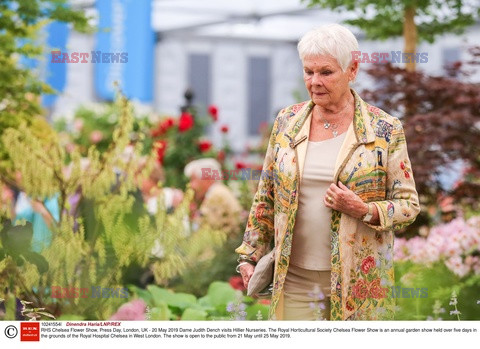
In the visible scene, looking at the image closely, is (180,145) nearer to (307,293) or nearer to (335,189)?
(307,293)

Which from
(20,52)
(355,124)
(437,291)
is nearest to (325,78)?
(355,124)

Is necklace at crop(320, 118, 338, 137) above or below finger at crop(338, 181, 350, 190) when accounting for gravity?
above

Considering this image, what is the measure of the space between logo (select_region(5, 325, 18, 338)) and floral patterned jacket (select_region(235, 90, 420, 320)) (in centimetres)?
127

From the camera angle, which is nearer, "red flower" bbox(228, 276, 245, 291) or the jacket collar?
the jacket collar

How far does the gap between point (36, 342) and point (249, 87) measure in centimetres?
1733

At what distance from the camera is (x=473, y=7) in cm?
716

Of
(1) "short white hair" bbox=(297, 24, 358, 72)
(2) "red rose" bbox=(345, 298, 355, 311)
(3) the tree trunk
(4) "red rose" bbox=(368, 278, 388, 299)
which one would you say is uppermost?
(3) the tree trunk

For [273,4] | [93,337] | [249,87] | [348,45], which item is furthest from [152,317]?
[249,87]

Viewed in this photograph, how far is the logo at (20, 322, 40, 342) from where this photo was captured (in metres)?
3.44

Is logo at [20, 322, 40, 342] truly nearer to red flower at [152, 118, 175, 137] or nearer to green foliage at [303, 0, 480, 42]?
green foliage at [303, 0, 480, 42]

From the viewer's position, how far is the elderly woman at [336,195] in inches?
101

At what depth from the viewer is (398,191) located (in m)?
2.60
